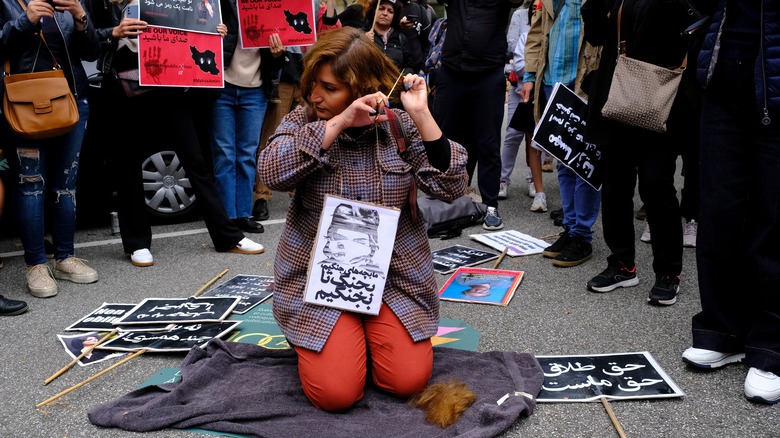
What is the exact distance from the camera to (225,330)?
136 inches

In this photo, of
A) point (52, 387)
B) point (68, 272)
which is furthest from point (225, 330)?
point (68, 272)

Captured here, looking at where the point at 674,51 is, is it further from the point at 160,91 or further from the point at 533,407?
the point at 160,91

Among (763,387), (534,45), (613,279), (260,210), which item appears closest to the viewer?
(763,387)

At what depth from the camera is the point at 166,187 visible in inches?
220

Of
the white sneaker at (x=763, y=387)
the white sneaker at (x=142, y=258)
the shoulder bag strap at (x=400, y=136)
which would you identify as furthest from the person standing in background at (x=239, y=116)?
the white sneaker at (x=763, y=387)

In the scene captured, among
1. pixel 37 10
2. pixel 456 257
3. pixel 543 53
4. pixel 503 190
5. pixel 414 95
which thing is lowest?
pixel 503 190

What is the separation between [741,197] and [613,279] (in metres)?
1.26

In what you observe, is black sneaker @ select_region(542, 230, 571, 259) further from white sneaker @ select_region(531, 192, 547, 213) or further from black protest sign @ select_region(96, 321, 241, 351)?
black protest sign @ select_region(96, 321, 241, 351)

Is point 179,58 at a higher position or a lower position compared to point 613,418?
higher

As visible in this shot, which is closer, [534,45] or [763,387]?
[763,387]

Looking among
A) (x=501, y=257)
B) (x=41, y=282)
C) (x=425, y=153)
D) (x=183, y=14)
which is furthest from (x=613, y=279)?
(x=41, y=282)

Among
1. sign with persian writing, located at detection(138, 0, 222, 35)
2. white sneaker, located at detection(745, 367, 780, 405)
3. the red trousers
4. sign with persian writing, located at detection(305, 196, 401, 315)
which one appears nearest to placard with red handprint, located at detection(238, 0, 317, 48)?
sign with persian writing, located at detection(138, 0, 222, 35)

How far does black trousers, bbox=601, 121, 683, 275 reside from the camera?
3.69m

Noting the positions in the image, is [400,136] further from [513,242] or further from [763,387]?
[513,242]
